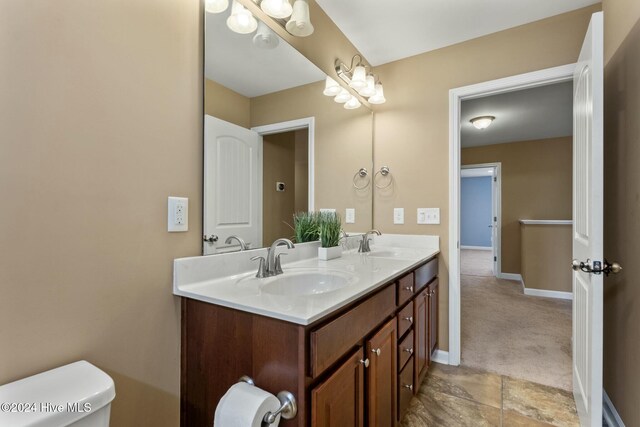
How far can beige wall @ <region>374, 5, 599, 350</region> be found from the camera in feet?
6.35

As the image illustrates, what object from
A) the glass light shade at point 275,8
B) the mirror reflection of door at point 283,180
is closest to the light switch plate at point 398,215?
the mirror reflection of door at point 283,180

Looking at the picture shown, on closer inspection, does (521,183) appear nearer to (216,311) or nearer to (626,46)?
(626,46)

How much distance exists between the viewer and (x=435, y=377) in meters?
2.00

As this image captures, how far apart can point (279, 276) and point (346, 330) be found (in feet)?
1.42

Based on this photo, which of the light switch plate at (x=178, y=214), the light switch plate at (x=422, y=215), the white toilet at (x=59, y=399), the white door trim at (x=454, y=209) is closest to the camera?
the white toilet at (x=59, y=399)

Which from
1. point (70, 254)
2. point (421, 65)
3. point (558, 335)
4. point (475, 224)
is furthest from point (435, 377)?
point (475, 224)

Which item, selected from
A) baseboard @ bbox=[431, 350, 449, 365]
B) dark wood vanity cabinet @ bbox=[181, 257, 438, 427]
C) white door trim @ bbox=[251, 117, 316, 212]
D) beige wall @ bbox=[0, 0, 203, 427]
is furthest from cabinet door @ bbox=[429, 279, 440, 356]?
beige wall @ bbox=[0, 0, 203, 427]

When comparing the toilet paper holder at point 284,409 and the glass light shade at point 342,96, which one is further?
the glass light shade at point 342,96

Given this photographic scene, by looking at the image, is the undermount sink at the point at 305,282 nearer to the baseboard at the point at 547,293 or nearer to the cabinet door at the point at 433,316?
the cabinet door at the point at 433,316

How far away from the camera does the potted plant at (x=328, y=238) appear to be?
1.77 m

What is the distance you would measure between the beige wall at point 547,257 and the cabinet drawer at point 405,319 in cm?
352

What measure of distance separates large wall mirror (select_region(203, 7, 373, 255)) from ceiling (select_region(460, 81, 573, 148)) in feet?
6.92

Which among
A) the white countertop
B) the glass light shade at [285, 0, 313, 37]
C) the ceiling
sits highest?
the ceiling

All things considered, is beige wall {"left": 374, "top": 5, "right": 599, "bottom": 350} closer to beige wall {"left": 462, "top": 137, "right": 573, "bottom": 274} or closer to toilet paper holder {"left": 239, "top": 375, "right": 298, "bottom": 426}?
toilet paper holder {"left": 239, "top": 375, "right": 298, "bottom": 426}
